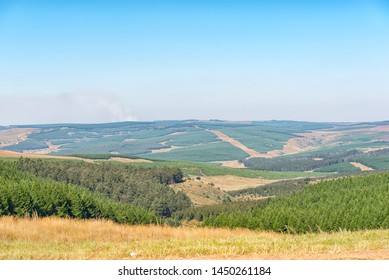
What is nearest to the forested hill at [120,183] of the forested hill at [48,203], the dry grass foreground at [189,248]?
the forested hill at [48,203]

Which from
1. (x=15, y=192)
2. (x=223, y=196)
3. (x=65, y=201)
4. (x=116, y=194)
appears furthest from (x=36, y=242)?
(x=223, y=196)

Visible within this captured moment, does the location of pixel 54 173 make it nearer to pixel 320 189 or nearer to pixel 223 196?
pixel 223 196

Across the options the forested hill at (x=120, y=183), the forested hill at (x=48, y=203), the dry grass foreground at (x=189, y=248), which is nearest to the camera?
the dry grass foreground at (x=189, y=248)

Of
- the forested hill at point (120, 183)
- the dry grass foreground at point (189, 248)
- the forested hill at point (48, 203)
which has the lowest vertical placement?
the forested hill at point (120, 183)

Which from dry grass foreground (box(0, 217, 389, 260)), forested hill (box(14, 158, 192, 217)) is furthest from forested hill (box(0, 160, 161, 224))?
forested hill (box(14, 158, 192, 217))

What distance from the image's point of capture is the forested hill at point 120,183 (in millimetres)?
131125

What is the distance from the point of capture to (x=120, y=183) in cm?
14412

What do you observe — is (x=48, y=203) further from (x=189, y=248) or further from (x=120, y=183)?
(x=120, y=183)

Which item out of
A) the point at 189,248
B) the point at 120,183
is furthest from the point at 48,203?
the point at 120,183

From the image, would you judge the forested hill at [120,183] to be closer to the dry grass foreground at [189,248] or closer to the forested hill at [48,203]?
the forested hill at [48,203]

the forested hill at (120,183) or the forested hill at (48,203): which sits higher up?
the forested hill at (48,203)

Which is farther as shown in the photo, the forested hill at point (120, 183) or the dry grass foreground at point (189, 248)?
the forested hill at point (120, 183)

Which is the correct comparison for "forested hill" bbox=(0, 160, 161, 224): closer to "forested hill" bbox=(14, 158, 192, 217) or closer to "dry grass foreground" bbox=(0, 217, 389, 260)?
"dry grass foreground" bbox=(0, 217, 389, 260)

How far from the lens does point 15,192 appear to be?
140 feet
